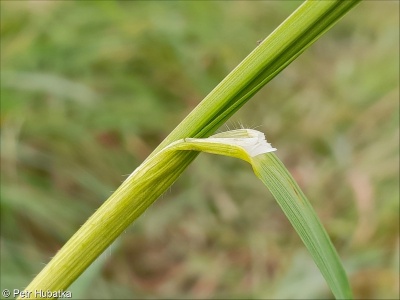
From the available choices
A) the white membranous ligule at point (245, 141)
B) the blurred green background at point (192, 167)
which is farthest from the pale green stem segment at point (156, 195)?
the blurred green background at point (192, 167)

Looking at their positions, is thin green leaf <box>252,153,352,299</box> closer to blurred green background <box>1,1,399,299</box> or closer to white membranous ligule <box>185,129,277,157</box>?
white membranous ligule <box>185,129,277,157</box>

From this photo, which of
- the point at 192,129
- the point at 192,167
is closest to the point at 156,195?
the point at 192,129

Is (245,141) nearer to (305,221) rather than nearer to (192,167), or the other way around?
(305,221)

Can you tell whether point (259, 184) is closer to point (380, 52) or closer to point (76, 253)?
point (380, 52)

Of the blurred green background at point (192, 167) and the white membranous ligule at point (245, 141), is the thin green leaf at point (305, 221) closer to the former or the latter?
the white membranous ligule at point (245, 141)

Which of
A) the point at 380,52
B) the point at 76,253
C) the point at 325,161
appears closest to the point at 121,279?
the point at 325,161
